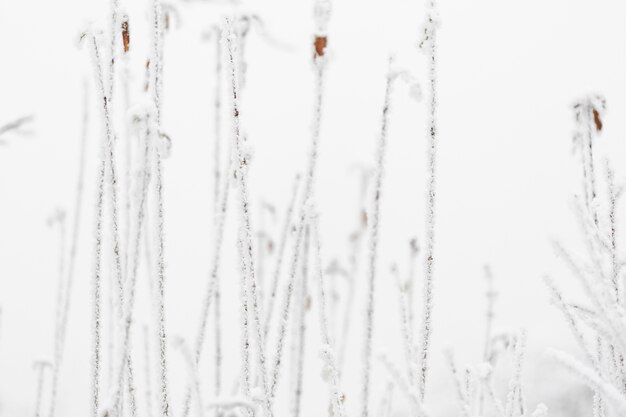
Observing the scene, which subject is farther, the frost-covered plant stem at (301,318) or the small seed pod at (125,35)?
the frost-covered plant stem at (301,318)

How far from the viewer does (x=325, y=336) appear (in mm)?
1068

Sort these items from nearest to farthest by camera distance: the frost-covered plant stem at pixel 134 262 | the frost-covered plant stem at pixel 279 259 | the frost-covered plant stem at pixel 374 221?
the frost-covered plant stem at pixel 134 262
the frost-covered plant stem at pixel 374 221
the frost-covered plant stem at pixel 279 259

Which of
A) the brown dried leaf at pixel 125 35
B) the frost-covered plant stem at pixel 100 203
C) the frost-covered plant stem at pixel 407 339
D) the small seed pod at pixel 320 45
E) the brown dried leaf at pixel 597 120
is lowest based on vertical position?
the frost-covered plant stem at pixel 407 339

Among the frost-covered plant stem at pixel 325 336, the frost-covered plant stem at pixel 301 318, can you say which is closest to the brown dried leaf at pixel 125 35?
the frost-covered plant stem at pixel 325 336

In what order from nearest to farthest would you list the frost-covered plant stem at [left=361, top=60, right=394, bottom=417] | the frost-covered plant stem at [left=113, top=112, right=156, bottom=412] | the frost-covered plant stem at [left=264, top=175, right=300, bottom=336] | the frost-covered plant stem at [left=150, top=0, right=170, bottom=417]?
the frost-covered plant stem at [left=113, top=112, right=156, bottom=412] → the frost-covered plant stem at [left=150, top=0, right=170, bottom=417] → the frost-covered plant stem at [left=361, top=60, right=394, bottom=417] → the frost-covered plant stem at [left=264, top=175, right=300, bottom=336]

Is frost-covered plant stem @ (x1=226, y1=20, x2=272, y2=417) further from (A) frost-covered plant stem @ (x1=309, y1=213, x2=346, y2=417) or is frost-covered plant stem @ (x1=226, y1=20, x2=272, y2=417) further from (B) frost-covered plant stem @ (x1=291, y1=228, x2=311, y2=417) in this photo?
(B) frost-covered plant stem @ (x1=291, y1=228, x2=311, y2=417)

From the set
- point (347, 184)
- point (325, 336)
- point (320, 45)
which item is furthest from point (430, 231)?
point (347, 184)

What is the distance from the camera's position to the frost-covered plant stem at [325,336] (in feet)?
2.98

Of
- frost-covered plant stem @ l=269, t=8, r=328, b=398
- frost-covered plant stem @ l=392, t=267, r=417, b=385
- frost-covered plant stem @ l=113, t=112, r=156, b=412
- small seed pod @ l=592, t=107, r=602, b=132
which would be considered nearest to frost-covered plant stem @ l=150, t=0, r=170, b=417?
frost-covered plant stem @ l=113, t=112, r=156, b=412

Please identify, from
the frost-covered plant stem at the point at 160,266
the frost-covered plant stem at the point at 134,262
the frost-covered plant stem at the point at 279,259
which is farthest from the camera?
the frost-covered plant stem at the point at 279,259

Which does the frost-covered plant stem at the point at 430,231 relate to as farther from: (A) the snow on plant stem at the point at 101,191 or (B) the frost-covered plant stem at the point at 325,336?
(A) the snow on plant stem at the point at 101,191

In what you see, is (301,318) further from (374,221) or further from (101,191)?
(101,191)

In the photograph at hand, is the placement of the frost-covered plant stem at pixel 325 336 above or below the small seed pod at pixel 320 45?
below

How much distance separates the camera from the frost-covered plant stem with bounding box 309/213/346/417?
909 mm
